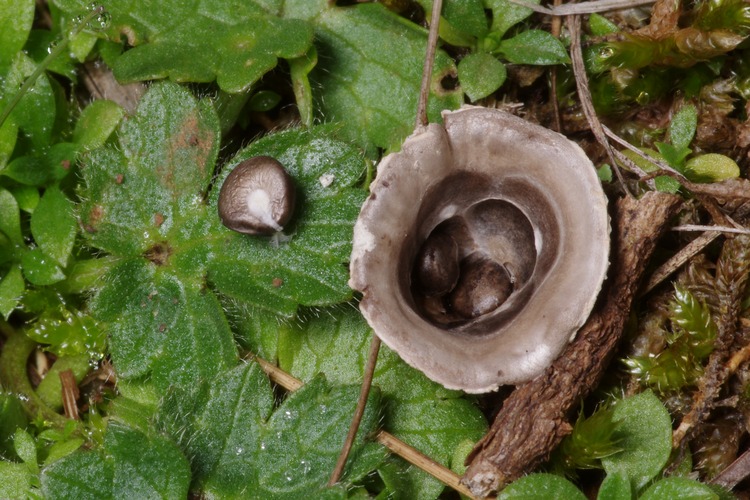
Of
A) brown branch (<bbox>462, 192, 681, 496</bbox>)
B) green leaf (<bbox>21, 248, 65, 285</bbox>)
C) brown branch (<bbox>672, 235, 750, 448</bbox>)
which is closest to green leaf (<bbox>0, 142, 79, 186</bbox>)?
green leaf (<bbox>21, 248, 65, 285</bbox>)

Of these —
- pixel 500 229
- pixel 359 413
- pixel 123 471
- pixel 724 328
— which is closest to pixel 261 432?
pixel 359 413

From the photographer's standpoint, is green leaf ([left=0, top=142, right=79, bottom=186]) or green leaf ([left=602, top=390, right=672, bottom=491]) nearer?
green leaf ([left=602, top=390, right=672, bottom=491])

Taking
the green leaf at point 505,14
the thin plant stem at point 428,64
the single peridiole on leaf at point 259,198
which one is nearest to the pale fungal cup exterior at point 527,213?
the thin plant stem at point 428,64

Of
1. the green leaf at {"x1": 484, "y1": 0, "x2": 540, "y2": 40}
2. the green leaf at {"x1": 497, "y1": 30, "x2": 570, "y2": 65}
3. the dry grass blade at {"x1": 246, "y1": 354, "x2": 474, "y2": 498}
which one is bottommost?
the dry grass blade at {"x1": 246, "y1": 354, "x2": 474, "y2": 498}

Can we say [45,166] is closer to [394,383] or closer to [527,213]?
[394,383]

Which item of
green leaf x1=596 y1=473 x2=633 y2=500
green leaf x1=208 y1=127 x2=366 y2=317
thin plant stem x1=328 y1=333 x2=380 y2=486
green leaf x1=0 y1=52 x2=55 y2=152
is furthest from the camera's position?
green leaf x1=0 y1=52 x2=55 y2=152

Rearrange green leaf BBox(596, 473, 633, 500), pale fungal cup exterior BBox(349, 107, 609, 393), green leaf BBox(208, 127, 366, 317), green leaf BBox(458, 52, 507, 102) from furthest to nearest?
green leaf BBox(458, 52, 507, 102)
green leaf BBox(208, 127, 366, 317)
green leaf BBox(596, 473, 633, 500)
pale fungal cup exterior BBox(349, 107, 609, 393)

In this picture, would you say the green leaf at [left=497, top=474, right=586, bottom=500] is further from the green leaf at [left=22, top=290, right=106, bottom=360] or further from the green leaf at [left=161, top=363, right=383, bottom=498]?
the green leaf at [left=22, top=290, right=106, bottom=360]
